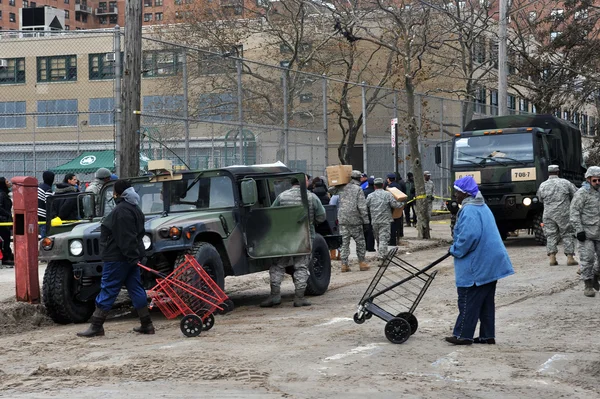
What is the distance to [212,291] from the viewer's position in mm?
11914

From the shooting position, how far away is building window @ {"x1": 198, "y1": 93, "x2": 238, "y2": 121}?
854 inches

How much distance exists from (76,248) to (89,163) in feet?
34.1

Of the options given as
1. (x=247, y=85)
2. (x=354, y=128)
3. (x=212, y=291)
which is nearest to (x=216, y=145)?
(x=247, y=85)

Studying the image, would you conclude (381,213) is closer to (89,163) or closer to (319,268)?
(319,268)

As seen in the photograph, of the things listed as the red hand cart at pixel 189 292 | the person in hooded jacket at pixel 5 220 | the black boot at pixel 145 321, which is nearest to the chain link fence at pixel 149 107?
the person in hooded jacket at pixel 5 220

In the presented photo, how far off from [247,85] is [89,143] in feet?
12.6

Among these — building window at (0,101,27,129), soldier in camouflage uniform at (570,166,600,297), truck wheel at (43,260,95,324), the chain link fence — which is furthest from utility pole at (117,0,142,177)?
soldier in camouflage uniform at (570,166,600,297)

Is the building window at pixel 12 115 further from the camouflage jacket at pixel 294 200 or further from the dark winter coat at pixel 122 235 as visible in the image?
the dark winter coat at pixel 122 235

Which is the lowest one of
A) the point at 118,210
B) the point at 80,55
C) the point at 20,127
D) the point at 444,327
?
the point at 444,327

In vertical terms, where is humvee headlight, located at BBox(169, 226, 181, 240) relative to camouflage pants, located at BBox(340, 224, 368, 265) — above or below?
above

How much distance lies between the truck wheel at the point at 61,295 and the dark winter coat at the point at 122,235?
4.68 feet

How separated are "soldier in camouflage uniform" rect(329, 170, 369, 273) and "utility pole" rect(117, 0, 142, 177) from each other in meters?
4.32

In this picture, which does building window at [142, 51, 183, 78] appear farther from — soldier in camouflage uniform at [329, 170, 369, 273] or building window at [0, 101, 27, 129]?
soldier in camouflage uniform at [329, 170, 369, 273]

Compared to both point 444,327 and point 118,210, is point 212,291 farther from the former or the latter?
point 444,327
